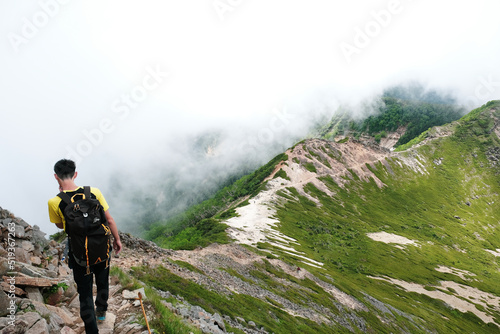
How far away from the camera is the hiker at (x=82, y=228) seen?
734 cm

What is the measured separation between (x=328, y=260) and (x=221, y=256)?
40.7 metres

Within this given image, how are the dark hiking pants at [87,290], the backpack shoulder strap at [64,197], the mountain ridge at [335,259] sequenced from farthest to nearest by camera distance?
1. the mountain ridge at [335,259]
2. the dark hiking pants at [87,290]
3. the backpack shoulder strap at [64,197]

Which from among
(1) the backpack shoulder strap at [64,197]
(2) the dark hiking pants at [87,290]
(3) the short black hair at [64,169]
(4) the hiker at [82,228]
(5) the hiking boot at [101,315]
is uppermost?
(3) the short black hair at [64,169]

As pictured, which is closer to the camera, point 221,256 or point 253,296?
point 253,296

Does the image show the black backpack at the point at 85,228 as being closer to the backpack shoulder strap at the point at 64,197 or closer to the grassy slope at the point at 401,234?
the backpack shoulder strap at the point at 64,197

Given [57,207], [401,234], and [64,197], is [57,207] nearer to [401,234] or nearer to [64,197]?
[64,197]

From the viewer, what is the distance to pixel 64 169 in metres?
7.92

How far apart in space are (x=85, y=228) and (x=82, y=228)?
7cm

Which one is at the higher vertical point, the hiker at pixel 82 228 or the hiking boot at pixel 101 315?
the hiker at pixel 82 228

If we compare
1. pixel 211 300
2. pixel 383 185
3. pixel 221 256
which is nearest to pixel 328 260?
pixel 221 256

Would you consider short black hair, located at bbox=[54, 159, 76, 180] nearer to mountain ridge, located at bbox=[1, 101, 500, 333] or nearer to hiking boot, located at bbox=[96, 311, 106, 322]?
hiking boot, located at bbox=[96, 311, 106, 322]

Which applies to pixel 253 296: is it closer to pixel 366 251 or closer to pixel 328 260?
pixel 328 260

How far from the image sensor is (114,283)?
13312 millimetres

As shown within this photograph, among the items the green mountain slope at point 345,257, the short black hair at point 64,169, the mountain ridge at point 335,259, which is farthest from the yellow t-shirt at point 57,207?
the green mountain slope at point 345,257
